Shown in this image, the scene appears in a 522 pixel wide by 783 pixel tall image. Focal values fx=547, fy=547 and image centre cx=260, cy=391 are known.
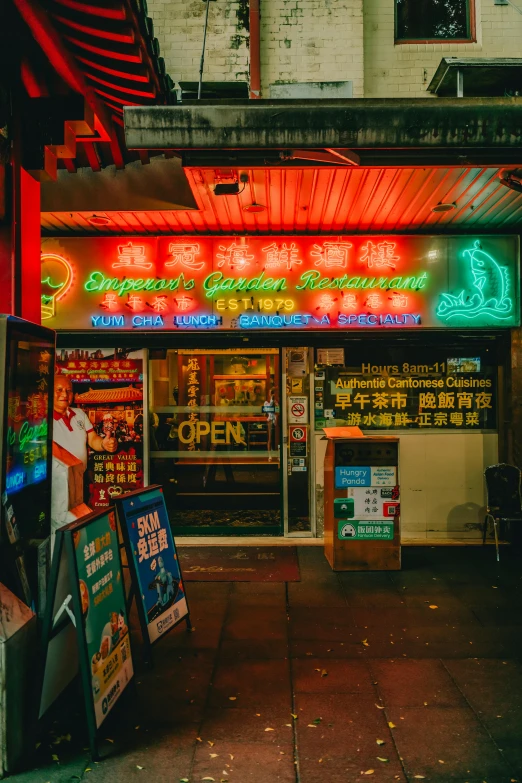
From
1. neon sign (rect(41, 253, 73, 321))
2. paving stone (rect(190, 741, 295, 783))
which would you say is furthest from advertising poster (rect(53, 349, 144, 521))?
paving stone (rect(190, 741, 295, 783))

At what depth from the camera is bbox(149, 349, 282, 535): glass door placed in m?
8.53

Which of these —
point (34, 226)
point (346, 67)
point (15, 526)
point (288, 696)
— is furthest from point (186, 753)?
point (346, 67)

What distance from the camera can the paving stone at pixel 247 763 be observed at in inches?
129

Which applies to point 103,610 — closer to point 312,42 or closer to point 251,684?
point 251,684

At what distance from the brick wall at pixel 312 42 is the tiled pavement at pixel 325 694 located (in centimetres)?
682

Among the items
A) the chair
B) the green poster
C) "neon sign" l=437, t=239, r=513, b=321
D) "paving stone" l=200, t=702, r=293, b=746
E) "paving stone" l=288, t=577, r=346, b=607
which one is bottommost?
"paving stone" l=200, t=702, r=293, b=746

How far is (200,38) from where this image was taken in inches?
304

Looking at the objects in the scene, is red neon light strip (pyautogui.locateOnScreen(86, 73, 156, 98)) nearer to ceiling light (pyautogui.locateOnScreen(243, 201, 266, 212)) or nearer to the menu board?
ceiling light (pyautogui.locateOnScreen(243, 201, 266, 212))

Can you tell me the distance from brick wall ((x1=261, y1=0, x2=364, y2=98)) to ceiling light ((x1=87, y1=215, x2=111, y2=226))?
285 cm

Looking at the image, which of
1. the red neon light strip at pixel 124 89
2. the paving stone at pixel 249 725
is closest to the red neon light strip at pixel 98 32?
the red neon light strip at pixel 124 89

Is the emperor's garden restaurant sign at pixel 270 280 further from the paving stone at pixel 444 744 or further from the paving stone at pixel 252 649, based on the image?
the paving stone at pixel 444 744

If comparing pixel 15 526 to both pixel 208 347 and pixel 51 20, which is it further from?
pixel 208 347

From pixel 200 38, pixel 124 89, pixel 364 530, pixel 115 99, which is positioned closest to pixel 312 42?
pixel 200 38

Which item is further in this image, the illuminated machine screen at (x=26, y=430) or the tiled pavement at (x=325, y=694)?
the illuminated machine screen at (x=26, y=430)
